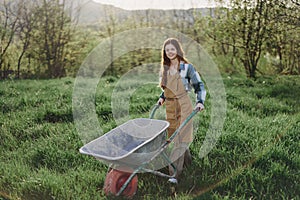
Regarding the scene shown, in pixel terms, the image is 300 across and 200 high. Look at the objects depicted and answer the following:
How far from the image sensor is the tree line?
862 cm

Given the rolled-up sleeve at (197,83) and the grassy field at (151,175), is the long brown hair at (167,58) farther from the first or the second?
the grassy field at (151,175)

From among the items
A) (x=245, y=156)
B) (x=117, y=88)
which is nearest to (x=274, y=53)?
(x=117, y=88)

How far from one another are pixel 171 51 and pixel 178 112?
0.58m

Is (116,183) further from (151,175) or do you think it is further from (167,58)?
(167,58)

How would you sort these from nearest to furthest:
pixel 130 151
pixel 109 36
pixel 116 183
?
1. pixel 130 151
2. pixel 116 183
3. pixel 109 36

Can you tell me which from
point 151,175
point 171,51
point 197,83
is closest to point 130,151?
point 151,175

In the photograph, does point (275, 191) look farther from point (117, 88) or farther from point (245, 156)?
point (117, 88)

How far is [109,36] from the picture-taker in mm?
11258

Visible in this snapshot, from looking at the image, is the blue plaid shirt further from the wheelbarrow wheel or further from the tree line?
the tree line

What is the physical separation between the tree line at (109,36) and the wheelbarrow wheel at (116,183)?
20.0 ft

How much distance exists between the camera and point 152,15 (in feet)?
36.7

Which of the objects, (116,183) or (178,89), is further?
(178,89)

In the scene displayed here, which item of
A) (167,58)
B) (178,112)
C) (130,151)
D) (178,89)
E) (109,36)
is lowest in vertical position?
(130,151)

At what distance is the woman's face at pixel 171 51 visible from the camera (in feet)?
10.8
